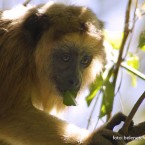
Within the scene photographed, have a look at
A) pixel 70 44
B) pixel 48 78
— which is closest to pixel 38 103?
pixel 48 78

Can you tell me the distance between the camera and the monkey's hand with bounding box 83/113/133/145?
359 centimetres

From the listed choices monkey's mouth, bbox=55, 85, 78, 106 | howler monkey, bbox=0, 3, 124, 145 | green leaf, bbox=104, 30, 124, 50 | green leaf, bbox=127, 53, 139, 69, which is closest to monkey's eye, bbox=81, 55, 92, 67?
howler monkey, bbox=0, 3, 124, 145

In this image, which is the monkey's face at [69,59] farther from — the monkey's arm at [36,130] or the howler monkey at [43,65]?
the monkey's arm at [36,130]

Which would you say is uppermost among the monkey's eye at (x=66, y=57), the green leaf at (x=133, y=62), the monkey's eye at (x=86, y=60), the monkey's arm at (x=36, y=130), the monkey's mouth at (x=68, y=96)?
the green leaf at (x=133, y=62)

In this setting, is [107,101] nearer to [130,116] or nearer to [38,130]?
[38,130]

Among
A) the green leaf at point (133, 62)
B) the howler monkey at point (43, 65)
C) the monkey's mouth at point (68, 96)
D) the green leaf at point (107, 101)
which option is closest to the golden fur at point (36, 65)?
the howler monkey at point (43, 65)

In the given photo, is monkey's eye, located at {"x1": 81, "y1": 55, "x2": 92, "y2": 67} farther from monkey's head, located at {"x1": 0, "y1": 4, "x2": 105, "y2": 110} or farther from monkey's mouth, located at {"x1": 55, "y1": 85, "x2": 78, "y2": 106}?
monkey's mouth, located at {"x1": 55, "y1": 85, "x2": 78, "y2": 106}

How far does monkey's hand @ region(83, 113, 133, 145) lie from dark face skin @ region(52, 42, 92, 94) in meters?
0.73

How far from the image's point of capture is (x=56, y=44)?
15.3 feet

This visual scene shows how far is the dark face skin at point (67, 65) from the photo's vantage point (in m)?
4.45

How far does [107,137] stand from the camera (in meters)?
3.66

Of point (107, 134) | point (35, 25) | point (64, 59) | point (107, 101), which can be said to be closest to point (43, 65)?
point (64, 59)

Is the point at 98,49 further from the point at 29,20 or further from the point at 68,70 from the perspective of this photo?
the point at 29,20

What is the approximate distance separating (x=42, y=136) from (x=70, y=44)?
3.70ft
